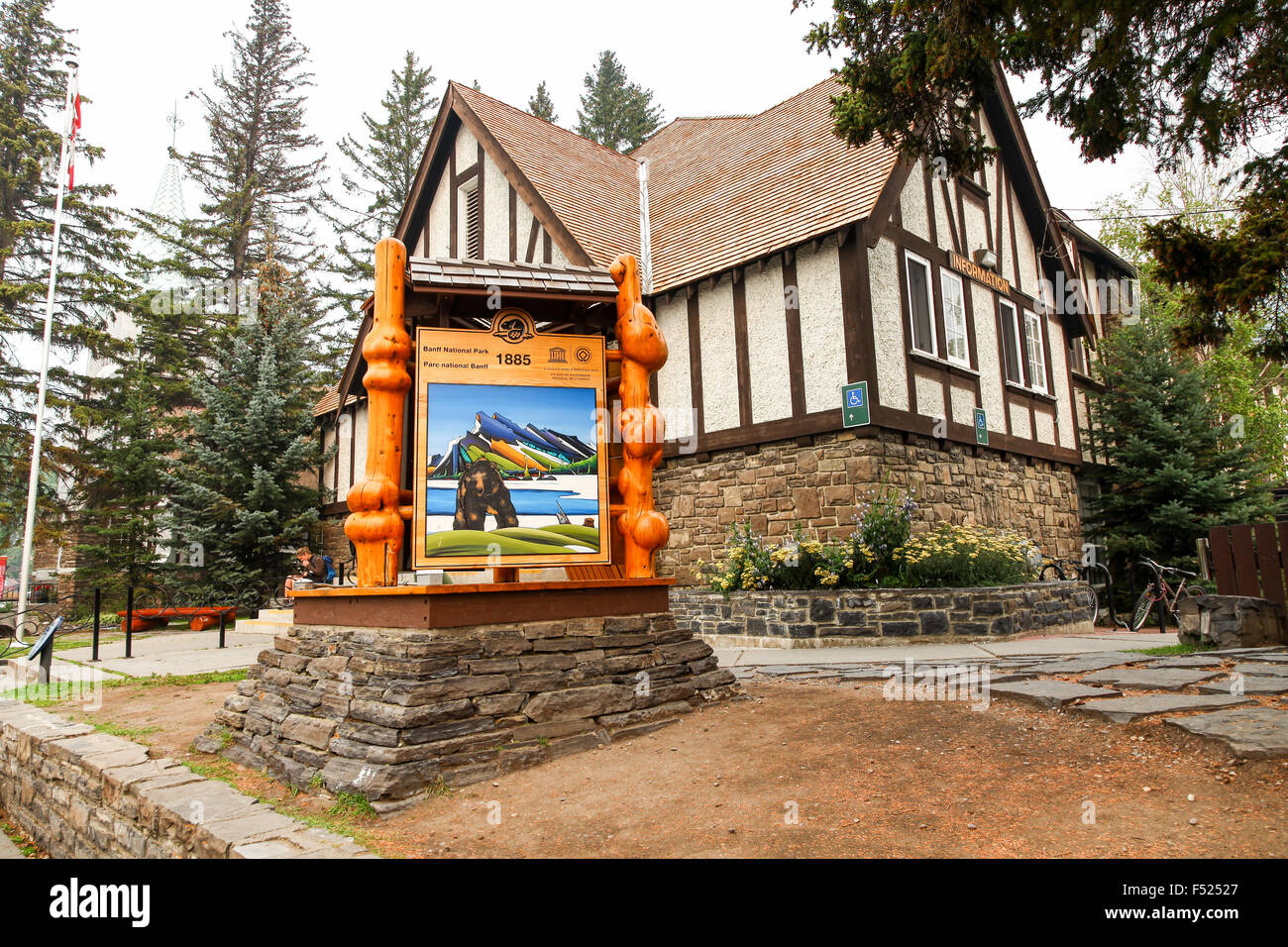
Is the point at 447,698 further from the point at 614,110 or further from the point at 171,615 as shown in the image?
the point at 614,110

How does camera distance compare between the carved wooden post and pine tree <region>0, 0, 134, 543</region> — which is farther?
pine tree <region>0, 0, 134, 543</region>

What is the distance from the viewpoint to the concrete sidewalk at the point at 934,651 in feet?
24.8

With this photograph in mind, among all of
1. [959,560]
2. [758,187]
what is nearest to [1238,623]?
[959,560]

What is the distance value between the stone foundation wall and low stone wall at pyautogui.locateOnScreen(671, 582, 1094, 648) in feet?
4.77

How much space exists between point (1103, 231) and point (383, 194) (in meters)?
25.5

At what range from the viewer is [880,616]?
29.5 ft

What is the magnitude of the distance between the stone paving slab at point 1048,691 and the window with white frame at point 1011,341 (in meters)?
9.71

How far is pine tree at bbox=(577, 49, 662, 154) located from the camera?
34.0m

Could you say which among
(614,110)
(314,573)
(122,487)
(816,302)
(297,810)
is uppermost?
(614,110)

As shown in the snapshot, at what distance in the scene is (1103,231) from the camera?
76.7ft

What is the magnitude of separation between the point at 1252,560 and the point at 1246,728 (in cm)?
431

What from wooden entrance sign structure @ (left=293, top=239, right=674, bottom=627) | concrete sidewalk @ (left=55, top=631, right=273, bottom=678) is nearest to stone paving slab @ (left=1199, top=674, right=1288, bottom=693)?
wooden entrance sign structure @ (left=293, top=239, right=674, bottom=627)

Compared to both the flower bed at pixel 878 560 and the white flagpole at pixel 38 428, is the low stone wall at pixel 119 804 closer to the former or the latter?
the flower bed at pixel 878 560

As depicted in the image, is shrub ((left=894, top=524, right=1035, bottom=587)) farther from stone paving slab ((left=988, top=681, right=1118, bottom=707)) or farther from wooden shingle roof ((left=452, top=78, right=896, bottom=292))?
wooden shingle roof ((left=452, top=78, right=896, bottom=292))
